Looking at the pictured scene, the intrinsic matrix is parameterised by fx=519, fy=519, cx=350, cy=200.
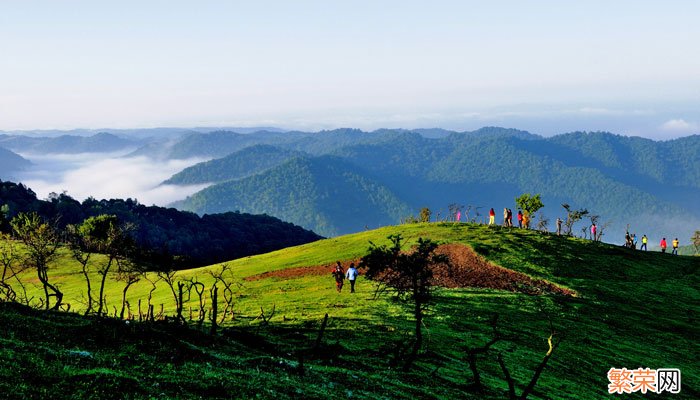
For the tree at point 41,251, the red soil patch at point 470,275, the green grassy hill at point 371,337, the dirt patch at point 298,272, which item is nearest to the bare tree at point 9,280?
the tree at point 41,251

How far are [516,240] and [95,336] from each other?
73.5m

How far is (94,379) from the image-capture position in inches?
801

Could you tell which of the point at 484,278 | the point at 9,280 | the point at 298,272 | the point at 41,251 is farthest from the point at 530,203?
the point at 9,280

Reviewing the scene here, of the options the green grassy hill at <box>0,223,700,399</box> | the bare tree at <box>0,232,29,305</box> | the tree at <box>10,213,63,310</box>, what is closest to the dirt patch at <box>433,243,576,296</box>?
the green grassy hill at <box>0,223,700,399</box>

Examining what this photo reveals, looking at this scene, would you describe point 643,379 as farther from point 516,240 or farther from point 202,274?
point 202,274

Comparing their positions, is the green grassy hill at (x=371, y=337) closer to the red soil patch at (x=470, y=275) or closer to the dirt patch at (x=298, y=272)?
the dirt patch at (x=298, y=272)

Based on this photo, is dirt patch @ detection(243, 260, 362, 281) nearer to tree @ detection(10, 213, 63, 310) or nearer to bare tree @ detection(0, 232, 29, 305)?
tree @ detection(10, 213, 63, 310)

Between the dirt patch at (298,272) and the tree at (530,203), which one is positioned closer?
the dirt patch at (298,272)

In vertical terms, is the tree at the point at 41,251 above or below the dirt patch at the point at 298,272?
above

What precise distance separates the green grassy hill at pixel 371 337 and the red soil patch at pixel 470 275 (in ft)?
4.81

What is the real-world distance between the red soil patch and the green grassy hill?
1.47 metres

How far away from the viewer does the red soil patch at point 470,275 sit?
6719 centimetres

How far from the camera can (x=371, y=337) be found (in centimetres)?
Result: 4212

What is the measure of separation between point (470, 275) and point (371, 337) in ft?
108
